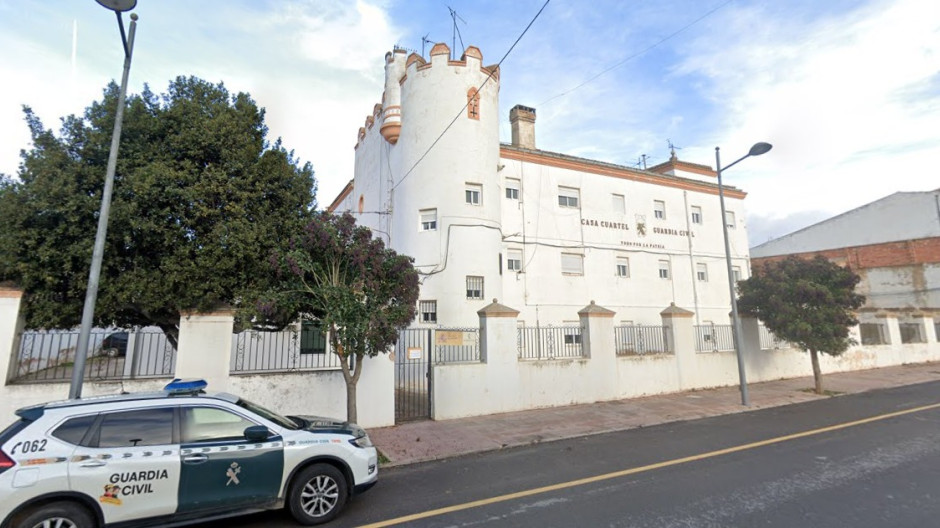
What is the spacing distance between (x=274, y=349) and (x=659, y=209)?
22624 millimetres

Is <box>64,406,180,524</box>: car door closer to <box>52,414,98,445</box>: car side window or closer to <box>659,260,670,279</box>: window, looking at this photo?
<box>52,414,98,445</box>: car side window

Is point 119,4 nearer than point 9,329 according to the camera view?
Yes

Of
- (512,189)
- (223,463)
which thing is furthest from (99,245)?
(512,189)

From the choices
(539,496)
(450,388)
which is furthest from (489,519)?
(450,388)

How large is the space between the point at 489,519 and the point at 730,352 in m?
14.3

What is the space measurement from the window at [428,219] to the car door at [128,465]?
14.3 metres

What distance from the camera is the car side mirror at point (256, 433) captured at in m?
4.68

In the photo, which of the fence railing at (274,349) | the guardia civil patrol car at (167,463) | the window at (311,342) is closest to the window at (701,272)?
the window at (311,342)

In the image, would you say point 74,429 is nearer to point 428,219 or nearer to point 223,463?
point 223,463

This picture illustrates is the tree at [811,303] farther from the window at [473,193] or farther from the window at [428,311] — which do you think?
the window at [428,311]

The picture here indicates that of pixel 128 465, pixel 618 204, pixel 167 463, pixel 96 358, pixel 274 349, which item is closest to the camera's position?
pixel 128 465

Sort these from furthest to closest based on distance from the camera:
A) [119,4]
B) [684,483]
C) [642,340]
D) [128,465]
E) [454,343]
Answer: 1. [642,340]
2. [454,343]
3. [119,4]
4. [684,483]
5. [128,465]

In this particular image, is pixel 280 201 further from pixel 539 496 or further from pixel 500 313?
pixel 539 496

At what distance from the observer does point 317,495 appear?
4883 millimetres
